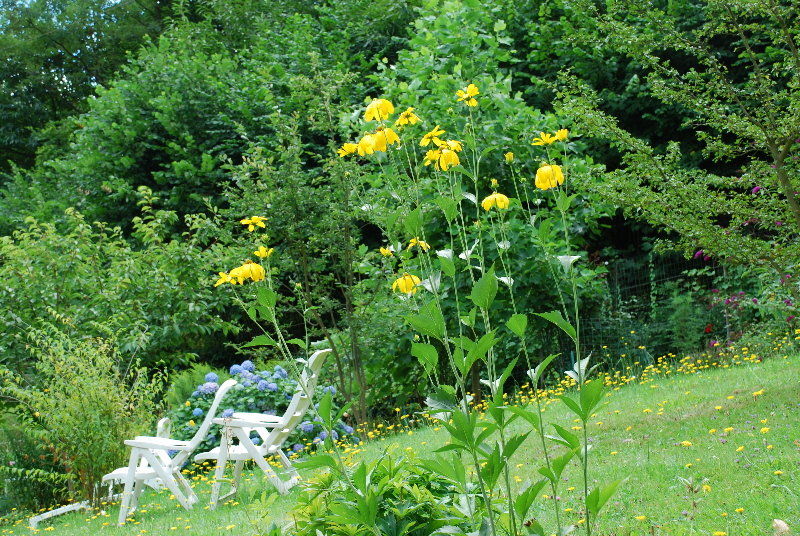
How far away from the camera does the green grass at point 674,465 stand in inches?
106

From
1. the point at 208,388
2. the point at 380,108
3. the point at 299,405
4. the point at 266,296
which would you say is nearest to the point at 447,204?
the point at 380,108

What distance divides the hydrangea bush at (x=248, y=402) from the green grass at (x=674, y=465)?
3.45 feet

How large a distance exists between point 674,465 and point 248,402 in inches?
181

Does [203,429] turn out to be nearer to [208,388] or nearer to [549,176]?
[208,388]

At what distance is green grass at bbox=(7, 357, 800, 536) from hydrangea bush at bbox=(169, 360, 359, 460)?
3.45 ft

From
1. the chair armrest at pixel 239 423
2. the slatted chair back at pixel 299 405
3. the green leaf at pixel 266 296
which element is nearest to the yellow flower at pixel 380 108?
the green leaf at pixel 266 296

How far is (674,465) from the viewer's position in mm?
3355

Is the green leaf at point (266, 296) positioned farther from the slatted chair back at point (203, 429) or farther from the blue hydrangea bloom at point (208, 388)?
the blue hydrangea bloom at point (208, 388)

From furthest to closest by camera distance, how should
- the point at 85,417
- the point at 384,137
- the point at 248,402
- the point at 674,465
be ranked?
the point at 248,402 → the point at 85,417 → the point at 674,465 → the point at 384,137

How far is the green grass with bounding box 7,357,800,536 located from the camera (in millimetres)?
2688

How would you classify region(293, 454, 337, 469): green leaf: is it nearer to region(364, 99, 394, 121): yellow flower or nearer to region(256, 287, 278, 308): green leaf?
region(256, 287, 278, 308): green leaf

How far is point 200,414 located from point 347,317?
162 cm

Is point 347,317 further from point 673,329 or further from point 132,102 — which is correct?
point 132,102

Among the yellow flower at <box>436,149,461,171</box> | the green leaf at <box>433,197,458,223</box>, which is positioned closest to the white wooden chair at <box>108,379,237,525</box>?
the yellow flower at <box>436,149,461,171</box>
